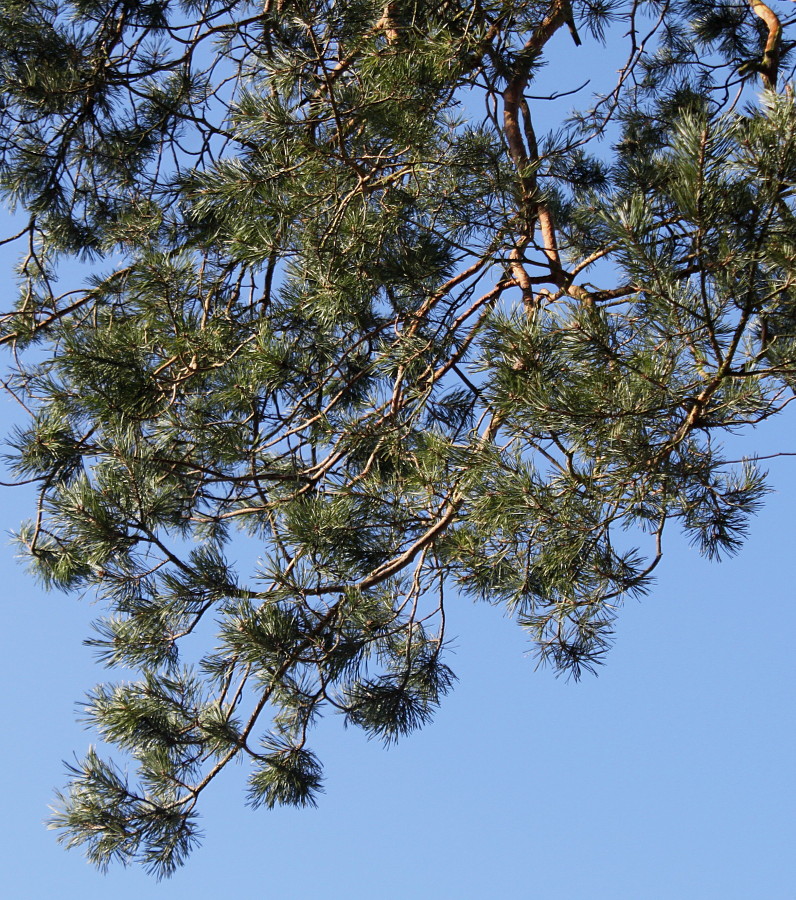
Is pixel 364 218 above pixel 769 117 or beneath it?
above

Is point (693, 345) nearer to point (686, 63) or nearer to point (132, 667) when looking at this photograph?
point (132, 667)

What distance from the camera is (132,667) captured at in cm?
237

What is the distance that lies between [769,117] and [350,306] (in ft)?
3.12

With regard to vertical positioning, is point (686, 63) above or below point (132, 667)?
above

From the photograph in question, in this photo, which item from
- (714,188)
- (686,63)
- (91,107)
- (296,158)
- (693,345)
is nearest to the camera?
(714,188)

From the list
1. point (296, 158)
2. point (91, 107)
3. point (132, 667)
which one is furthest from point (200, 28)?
point (132, 667)

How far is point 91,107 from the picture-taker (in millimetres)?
2906

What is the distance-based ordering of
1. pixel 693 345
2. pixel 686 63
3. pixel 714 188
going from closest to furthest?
pixel 714 188 < pixel 693 345 < pixel 686 63

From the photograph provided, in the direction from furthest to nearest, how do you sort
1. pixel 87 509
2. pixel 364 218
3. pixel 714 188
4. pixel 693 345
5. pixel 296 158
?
pixel 296 158 → pixel 364 218 → pixel 87 509 → pixel 693 345 → pixel 714 188

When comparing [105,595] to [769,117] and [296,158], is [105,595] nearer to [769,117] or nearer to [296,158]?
[296,158]

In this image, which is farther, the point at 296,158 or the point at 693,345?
the point at 296,158

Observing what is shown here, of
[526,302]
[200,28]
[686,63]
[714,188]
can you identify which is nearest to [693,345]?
[714,188]

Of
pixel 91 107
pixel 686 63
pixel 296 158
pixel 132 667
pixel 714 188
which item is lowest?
pixel 132 667

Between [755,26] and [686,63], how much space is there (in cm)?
28
